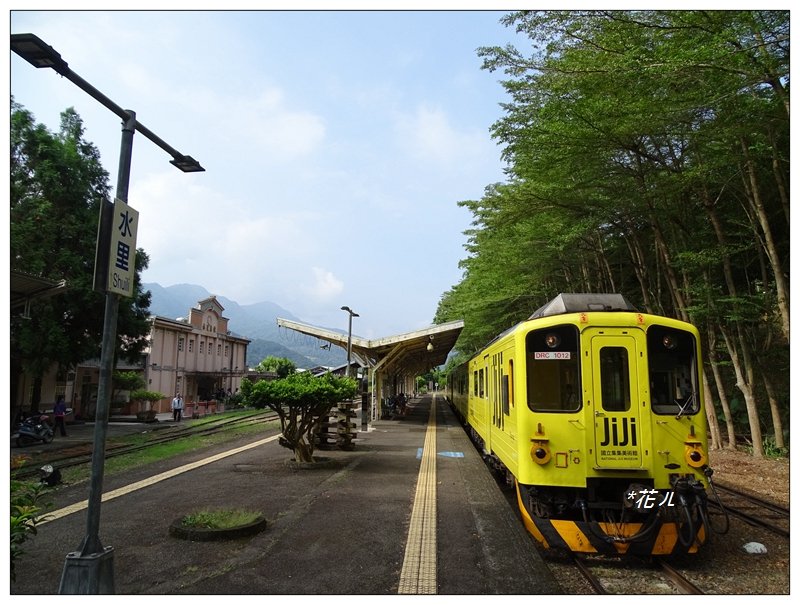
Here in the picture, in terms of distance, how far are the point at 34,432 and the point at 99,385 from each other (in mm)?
12855

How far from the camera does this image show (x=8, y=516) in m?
3.36

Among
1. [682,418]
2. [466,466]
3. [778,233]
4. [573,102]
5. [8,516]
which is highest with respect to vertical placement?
[573,102]

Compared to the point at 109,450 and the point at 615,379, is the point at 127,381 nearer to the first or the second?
the point at 109,450

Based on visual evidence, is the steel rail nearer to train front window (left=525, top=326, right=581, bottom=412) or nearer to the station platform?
the station platform

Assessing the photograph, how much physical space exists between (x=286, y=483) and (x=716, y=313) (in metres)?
9.58

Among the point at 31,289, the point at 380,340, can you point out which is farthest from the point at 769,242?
the point at 31,289

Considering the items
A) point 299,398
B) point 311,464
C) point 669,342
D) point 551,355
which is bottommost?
point 311,464

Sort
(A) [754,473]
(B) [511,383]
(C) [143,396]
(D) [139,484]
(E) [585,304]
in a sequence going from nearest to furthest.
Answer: (E) [585,304], (B) [511,383], (D) [139,484], (A) [754,473], (C) [143,396]

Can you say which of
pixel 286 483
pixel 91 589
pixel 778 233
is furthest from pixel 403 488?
pixel 778 233

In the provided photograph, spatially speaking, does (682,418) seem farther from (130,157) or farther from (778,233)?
(778,233)

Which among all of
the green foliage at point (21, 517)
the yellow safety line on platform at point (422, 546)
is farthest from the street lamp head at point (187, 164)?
the yellow safety line on platform at point (422, 546)

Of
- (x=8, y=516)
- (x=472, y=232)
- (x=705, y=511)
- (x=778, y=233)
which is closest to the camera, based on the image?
(x=8, y=516)

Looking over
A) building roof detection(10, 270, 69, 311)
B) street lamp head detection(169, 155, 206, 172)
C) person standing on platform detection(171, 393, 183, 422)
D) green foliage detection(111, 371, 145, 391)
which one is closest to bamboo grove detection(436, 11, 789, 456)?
street lamp head detection(169, 155, 206, 172)

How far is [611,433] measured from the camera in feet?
17.9
